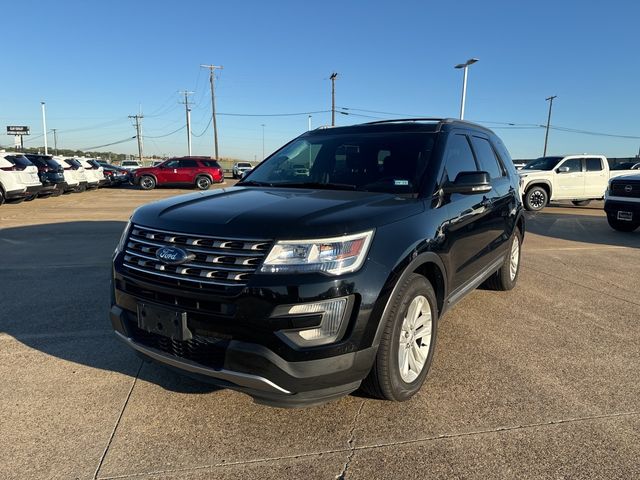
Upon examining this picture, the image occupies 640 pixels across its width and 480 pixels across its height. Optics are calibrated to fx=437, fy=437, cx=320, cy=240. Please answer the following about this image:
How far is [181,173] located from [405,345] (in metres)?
24.3

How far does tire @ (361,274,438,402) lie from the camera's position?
8.26 ft

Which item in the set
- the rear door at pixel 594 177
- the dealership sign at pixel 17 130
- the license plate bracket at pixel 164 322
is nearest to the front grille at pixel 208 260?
the license plate bracket at pixel 164 322

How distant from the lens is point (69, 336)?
386cm

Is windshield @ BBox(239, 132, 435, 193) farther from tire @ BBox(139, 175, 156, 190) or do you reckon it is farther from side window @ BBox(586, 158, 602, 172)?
tire @ BBox(139, 175, 156, 190)

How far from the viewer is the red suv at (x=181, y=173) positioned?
81.2ft

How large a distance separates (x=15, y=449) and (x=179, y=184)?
959 inches

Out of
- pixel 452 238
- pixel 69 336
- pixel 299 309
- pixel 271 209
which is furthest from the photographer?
pixel 69 336

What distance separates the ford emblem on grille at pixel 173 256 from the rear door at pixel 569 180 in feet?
49.2

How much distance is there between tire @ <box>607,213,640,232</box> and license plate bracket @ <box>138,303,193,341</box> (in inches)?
428

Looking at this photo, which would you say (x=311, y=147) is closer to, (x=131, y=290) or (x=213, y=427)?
(x=131, y=290)

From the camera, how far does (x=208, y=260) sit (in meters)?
2.34

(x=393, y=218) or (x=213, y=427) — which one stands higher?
(x=393, y=218)

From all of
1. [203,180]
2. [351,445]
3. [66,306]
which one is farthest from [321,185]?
[203,180]

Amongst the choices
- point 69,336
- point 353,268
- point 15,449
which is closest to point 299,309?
point 353,268
